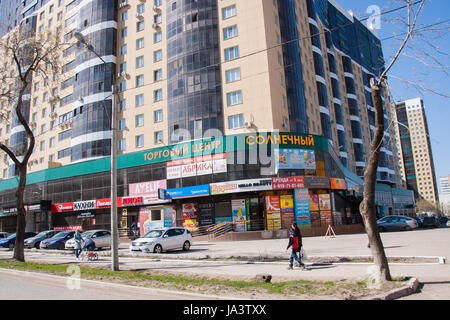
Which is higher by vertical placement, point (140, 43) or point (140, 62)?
point (140, 43)

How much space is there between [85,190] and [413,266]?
122 ft

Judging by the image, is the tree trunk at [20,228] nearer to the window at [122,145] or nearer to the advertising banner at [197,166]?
the advertising banner at [197,166]

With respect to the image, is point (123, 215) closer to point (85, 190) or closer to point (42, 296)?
point (85, 190)

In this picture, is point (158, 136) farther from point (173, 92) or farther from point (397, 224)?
point (397, 224)

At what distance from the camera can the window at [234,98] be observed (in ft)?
109

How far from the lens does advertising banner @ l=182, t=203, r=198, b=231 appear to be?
106ft

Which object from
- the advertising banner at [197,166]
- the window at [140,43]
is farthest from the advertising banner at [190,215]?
the window at [140,43]

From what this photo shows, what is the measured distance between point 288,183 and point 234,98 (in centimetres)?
1062

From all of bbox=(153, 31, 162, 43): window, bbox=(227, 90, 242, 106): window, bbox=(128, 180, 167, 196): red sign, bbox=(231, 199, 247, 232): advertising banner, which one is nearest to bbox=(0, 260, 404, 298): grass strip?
bbox=(231, 199, 247, 232): advertising banner

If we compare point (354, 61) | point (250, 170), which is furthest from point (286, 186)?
point (354, 61)

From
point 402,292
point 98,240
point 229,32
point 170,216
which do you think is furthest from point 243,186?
point 402,292

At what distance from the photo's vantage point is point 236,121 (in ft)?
108

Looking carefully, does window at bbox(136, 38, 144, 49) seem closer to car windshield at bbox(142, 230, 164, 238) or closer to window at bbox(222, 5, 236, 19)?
window at bbox(222, 5, 236, 19)

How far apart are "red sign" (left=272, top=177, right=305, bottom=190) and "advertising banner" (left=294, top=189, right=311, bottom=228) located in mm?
822
